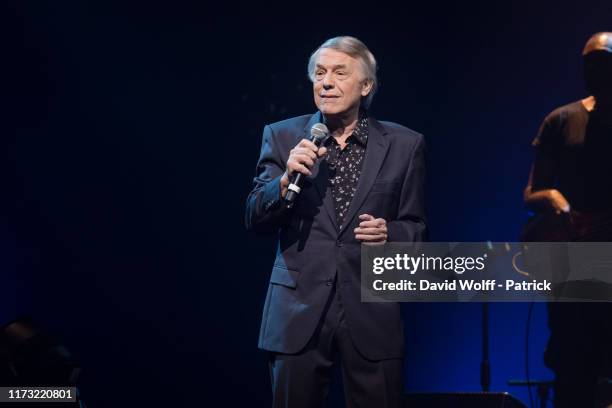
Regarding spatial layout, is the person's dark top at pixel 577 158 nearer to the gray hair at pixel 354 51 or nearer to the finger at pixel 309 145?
the gray hair at pixel 354 51

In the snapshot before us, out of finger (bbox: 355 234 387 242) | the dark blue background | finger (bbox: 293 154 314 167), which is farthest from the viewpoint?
the dark blue background

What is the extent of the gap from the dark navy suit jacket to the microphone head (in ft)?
0.38

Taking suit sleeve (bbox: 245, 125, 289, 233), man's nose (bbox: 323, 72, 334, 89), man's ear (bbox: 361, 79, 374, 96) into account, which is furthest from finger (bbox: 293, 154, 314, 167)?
man's ear (bbox: 361, 79, 374, 96)

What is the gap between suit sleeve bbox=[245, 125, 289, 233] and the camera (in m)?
2.35

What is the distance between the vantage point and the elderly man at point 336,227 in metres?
2.34

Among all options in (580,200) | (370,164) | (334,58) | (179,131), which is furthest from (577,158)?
(179,131)

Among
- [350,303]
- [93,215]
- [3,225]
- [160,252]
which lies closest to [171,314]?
[160,252]

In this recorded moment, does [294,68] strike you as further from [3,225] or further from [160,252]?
[3,225]

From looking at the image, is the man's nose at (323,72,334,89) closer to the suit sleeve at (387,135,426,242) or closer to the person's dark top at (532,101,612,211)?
the suit sleeve at (387,135,426,242)

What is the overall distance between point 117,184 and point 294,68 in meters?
1.09

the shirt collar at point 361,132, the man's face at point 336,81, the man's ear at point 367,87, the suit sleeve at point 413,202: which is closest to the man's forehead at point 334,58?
the man's face at point 336,81

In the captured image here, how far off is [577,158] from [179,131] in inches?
76.2

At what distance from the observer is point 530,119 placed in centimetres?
414

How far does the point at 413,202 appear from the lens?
8.26 feet
